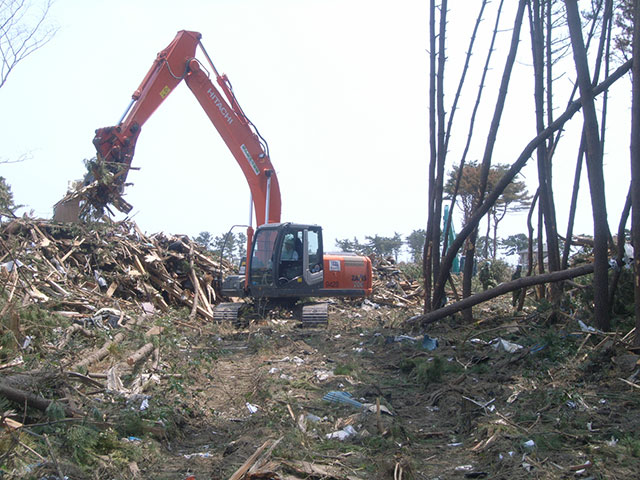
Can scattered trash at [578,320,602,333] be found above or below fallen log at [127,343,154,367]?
above

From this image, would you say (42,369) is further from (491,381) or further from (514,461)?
(491,381)

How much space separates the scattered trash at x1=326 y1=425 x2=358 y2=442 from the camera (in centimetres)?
475

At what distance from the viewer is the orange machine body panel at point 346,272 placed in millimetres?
12984

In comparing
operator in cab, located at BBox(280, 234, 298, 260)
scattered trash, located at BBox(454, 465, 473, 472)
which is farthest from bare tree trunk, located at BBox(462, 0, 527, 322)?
scattered trash, located at BBox(454, 465, 473, 472)

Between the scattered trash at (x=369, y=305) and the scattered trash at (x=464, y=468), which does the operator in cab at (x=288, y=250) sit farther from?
the scattered trash at (x=464, y=468)

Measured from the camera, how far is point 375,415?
17.2ft

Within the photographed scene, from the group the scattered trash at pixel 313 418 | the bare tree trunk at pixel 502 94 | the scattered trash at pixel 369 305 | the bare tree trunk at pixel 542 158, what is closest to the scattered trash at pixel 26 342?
the scattered trash at pixel 313 418

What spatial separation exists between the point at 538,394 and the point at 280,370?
339 centimetres

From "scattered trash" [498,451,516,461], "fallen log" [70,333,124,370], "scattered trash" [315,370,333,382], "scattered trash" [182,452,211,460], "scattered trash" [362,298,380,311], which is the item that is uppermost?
"scattered trash" [362,298,380,311]

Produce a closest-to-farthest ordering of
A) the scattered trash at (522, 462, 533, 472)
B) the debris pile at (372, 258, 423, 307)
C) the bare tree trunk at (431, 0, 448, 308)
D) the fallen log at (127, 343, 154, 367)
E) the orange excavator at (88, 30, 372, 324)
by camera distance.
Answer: the scattered trash at (522, 462, 533, 472)
the fallen log at (127, 343, 154, 367)
the bare tree trunk at (431, 0, 448, 308)
the orange excavator at (88, 30, 372, 324)
the debris pile at (372, 258, 423, 307)

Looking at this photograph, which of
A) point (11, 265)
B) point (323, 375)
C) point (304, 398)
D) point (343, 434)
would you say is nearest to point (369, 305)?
point (323, 375)

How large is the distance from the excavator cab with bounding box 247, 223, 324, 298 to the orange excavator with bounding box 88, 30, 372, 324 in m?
0.02

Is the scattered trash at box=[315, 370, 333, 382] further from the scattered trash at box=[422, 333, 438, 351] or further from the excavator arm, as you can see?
the excavator arm

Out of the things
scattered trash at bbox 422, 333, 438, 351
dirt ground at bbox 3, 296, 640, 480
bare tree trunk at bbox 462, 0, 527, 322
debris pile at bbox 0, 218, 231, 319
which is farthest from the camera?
debris pile at bbox 0, 218, 231, 319
